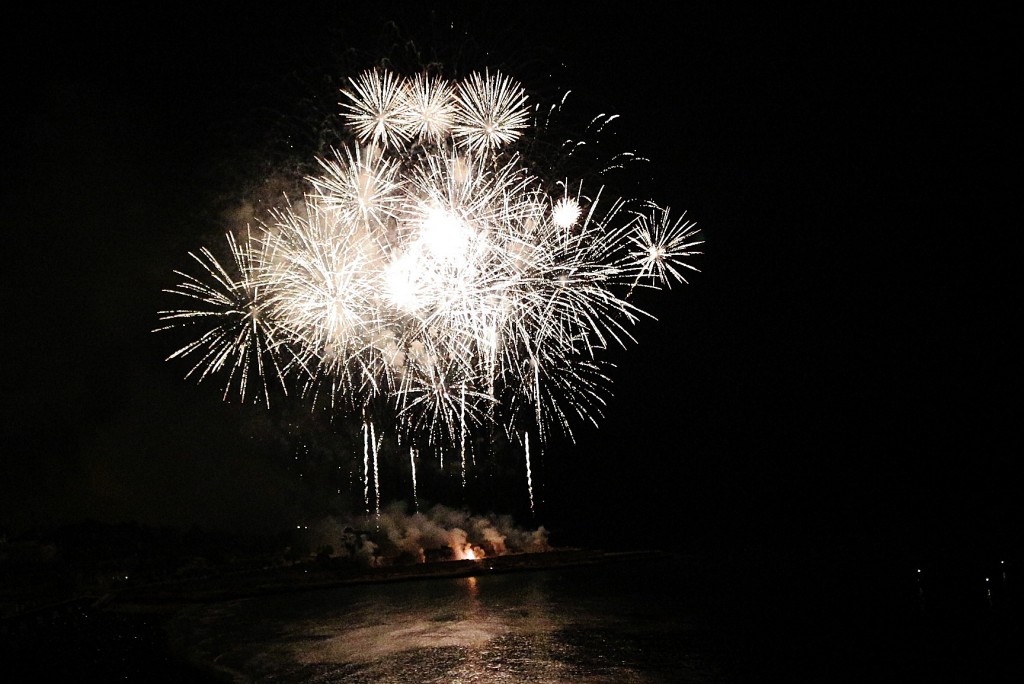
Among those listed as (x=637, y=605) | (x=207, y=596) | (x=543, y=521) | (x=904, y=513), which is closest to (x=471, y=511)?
(x=543, y=521)

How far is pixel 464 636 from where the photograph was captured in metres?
23.9

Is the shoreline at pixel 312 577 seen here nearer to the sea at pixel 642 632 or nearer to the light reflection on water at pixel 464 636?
the light reflection on water at pixel 464 636

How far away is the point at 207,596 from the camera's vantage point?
42281 millimetres

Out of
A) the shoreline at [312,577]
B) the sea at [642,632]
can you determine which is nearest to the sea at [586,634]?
the sea at [642,632]

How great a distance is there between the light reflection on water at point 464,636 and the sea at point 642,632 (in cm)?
8

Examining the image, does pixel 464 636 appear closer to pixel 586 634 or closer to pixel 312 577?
pixel 586 634

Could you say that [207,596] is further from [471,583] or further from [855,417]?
[855,417]

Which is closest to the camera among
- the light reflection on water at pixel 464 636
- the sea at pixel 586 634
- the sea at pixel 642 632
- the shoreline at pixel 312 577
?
the sea at pixel 642 632

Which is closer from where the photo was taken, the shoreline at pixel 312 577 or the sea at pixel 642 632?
the sea at pixel 642 632

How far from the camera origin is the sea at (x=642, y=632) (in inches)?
692

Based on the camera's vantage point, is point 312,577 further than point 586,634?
Yes

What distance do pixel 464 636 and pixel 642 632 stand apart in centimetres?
595

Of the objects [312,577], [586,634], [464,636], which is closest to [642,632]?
[586,634]

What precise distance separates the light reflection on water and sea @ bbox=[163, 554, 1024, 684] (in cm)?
8
